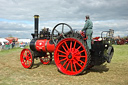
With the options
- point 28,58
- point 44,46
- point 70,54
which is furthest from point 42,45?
point 70,54

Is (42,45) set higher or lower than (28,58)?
higher

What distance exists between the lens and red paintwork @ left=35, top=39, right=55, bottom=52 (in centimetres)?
644

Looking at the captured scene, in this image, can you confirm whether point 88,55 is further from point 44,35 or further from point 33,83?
point 44,35

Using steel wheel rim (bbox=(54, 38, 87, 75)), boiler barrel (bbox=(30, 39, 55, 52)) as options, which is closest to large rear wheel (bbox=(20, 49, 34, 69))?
boiler barrel (bbox=(30, 39, 55, 52))

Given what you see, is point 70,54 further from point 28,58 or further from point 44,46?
point 28,58

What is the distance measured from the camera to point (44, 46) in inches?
260

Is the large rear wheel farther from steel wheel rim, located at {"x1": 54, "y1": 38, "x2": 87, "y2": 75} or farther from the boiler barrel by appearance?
steel wheel rim, located at {"x1": 54, "y1": 38, "x2": 87, "y2": 75}

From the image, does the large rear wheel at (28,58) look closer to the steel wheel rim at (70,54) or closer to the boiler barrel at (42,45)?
the boiler barrel at (42,45)

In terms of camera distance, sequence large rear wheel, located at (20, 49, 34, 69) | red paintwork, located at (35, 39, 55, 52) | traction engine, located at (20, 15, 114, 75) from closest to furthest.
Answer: traction engine, located at (20, 15, 114, 75)
red paintwork, located at (35, 39, 55, 52)
large rear wheel, located at (20, 49, 34, 69)

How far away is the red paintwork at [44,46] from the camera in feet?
21.1

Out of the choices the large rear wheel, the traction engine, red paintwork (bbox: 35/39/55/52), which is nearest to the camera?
the traction engine

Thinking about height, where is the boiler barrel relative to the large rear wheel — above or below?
above

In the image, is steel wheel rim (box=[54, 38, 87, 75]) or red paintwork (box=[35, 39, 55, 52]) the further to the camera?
red paintwork (box=[35, 39, 55, 52])

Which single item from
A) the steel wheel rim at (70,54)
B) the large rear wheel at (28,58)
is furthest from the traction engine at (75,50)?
the large rear wheel at (28,58)
